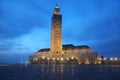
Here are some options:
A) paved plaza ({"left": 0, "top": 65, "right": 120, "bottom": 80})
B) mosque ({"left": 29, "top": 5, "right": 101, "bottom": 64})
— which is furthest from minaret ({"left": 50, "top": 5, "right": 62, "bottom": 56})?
paved plaza ({"left": 0, "top": 65, "right": 120, "bottom": 80})

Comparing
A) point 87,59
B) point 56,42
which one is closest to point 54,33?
point 56,42

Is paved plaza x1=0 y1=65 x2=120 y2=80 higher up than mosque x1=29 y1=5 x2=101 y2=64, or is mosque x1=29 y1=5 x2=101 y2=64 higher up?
mosque x1=29 y1=5 x2=101 y2=64

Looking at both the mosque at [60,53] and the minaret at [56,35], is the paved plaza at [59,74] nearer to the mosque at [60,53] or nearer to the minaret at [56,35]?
the mosque at [60,53]

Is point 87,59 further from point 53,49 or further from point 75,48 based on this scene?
point 53,49

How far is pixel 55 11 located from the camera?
574 feet

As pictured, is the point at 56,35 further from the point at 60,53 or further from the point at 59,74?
the point at 59,74

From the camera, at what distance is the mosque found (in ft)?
493

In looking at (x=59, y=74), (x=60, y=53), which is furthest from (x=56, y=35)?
(x=59, y=74)

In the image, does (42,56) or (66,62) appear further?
(42,56)

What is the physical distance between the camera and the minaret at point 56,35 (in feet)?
533

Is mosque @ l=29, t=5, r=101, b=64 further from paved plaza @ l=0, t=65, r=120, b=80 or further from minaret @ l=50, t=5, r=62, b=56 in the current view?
paved plaza @ l=0, t=65, r=120, b=80

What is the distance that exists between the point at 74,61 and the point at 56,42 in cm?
1870

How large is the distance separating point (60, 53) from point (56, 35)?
1280cm

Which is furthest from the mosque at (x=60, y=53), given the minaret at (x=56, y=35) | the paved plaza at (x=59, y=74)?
the paved plaza at (x=59, y=74)
